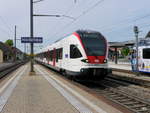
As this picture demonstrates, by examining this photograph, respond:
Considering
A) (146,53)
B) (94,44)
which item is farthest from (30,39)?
(146,53)

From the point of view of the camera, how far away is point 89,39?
1268 cm

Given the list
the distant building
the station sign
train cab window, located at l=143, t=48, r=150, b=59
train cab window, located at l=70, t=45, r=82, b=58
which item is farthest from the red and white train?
the distant building

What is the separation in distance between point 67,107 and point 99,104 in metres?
1.07

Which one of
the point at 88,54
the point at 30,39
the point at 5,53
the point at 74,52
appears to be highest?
the point at 5,53

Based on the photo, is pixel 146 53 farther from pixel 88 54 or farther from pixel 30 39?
pixel 30 39

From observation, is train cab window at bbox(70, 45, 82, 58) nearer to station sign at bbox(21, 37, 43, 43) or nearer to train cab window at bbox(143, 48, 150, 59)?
station sign at bbox(21, 37, 43, 43)

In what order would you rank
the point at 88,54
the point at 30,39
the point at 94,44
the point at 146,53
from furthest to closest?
the point at 146,53 → the point at 30,39 → the point at 94,44 → the point at 88,54

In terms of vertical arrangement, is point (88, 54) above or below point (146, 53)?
below

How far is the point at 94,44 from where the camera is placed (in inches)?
494

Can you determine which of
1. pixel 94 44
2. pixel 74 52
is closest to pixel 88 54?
pixel 94 44

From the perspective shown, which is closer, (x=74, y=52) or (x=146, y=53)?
(x=74, y=52)

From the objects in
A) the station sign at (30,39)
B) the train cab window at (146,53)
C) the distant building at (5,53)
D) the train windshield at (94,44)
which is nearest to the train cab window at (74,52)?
the train windshield at (94,44)

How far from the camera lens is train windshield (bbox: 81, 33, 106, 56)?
1225cm

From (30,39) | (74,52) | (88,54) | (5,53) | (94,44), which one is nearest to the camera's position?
(88,54)
